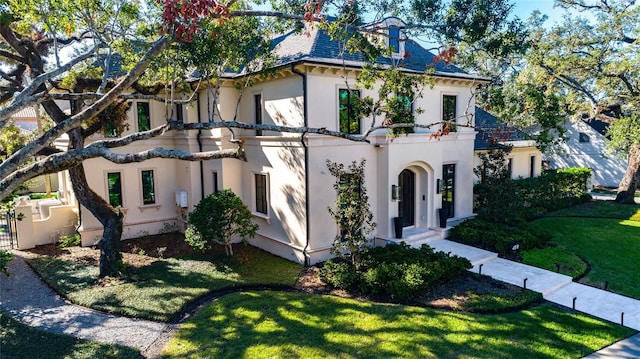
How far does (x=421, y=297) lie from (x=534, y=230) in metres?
7.75

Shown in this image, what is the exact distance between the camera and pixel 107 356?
7949mm

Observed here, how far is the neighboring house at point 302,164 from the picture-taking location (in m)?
12.9

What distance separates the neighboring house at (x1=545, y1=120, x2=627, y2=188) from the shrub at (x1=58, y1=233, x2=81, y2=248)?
31.8 m

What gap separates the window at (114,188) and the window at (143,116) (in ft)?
7.38

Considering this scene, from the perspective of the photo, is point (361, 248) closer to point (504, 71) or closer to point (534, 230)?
point (534, 230)

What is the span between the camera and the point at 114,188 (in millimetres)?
16922

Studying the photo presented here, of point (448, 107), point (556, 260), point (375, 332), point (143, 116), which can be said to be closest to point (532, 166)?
point (448, 107)

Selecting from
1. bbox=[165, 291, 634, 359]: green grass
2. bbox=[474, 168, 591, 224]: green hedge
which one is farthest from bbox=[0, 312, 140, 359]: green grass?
bbox=[474, 168, 591, 224]: green hedge

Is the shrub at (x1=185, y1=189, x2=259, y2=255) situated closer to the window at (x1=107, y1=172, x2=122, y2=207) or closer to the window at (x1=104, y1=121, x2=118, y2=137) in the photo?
the window at (x1=107, y1=172, x2=122, y2=207)

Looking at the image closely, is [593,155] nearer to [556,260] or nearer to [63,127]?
[556,260]

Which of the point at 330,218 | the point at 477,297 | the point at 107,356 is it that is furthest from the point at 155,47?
the point at 477,297

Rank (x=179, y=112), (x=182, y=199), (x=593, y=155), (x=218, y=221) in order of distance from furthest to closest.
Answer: (x=593, y=155) → (x=179, y=112) → (x=182, y=199) → (x=218, y=221)

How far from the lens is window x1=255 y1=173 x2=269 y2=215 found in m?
14.9

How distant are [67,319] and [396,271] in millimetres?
8368
